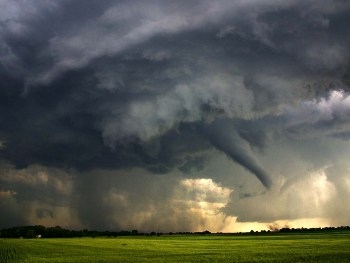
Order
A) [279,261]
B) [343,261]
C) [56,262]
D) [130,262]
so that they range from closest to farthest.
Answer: [343,261] < [279,261] < [130,262] < [56,262]

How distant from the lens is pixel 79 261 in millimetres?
50250

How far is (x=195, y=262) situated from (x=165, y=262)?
3289 millimetres

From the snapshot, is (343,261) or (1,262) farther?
(1,262)

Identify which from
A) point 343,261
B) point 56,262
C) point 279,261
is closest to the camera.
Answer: point 343,261

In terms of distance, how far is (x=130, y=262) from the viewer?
156ft

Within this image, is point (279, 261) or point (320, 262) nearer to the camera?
point (320, 262)

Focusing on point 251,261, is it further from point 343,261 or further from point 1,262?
point 1,262

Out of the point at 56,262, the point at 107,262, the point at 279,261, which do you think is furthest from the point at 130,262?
the point at 279,261

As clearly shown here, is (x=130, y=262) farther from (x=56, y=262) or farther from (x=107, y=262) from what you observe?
(x=56, y=262)

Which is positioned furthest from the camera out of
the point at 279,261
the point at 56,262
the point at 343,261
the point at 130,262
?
the point at 56,262

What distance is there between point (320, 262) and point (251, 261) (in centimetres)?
742

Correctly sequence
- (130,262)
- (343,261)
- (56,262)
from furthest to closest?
(56,262) < (130,262) < (343,261)

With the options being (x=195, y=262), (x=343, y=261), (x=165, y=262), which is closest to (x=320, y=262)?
(x=343, y=261)

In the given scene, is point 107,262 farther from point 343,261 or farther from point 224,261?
point 343,261
